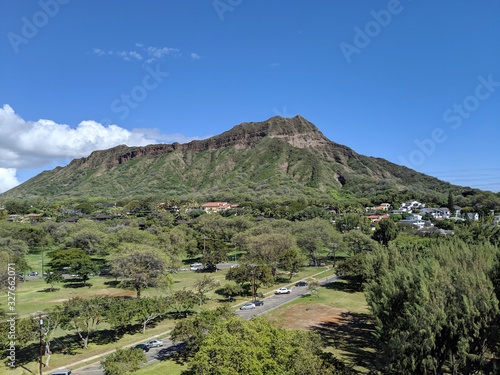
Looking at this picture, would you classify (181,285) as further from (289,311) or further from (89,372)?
(89,372)

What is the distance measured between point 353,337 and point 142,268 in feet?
89.0

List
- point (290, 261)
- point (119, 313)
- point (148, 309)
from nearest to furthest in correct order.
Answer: point (119, 313) → point (148, 309) → point (290, 261)

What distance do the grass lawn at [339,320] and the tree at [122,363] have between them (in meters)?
16.1

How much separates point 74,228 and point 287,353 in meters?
83.7

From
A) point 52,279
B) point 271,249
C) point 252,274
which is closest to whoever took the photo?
point 252,274

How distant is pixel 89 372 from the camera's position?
2378 centimetres

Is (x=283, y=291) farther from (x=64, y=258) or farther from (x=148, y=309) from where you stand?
(x=64, y=258)

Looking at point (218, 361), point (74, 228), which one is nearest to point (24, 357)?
point (218, 361)

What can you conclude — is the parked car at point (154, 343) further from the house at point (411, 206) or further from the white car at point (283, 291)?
the house at point (411, 206)

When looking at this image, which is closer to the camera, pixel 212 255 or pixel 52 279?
pixel 52 279

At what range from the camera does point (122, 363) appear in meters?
21.0

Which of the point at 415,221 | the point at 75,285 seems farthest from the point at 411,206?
the point at 75,285

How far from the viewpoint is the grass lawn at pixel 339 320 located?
26.7m

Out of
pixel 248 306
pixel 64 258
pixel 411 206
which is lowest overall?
pixel 248 306
